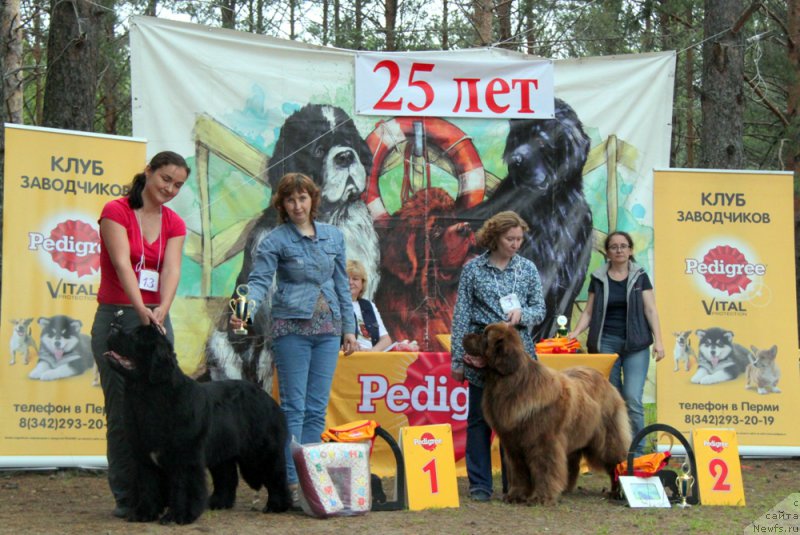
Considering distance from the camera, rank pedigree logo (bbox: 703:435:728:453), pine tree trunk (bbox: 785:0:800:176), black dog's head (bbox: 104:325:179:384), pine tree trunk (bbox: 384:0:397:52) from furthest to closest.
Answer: pine tree trunk (bbox: 384:0:397:52)
pine tree trunk (bbox: 785:0:800:176)
pedigree logo (bbox: 703:435:728:453)
black dog's head (bbox: 104:325:179:384)

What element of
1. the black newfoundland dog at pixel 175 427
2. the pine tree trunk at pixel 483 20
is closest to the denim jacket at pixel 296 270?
the black newfoundland dog at pixel 175 427

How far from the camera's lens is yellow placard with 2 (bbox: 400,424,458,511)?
5.41 m

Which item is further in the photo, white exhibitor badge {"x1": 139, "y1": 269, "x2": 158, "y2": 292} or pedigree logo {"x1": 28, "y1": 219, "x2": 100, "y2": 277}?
pedigree logo {"x1": 28, "y1": 219, "x2": 100, "y2": 277}

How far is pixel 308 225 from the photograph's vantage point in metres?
5.37

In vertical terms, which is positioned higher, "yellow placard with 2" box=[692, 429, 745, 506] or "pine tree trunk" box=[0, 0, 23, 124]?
"pine tree trunk" box=[0, 0, 23, 124]

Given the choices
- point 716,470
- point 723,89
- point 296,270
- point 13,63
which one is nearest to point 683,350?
point 716,470

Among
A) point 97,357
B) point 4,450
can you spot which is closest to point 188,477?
point 97,357

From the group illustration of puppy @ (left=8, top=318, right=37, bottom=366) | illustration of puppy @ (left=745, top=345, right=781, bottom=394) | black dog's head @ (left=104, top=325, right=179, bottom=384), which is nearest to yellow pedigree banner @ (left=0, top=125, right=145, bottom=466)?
illustration of puppy @ (left=8, top=318, right=37, bottom=366)

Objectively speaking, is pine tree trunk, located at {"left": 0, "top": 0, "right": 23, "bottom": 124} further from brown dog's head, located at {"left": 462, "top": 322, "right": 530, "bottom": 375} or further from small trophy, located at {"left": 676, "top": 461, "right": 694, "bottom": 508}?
small trophy, located at {"left": 676, "top": 461, "right": 694, "bottom": 508}

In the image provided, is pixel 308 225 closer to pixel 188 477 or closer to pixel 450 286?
pixel 188 477

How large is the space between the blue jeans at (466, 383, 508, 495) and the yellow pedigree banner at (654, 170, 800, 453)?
2312 millimetres

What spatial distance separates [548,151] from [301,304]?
3111 mm

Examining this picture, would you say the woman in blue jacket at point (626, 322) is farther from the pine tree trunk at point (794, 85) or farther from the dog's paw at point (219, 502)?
the pine tree trunk at point (794, 85)

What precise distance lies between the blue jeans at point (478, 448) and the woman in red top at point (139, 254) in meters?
1.93
